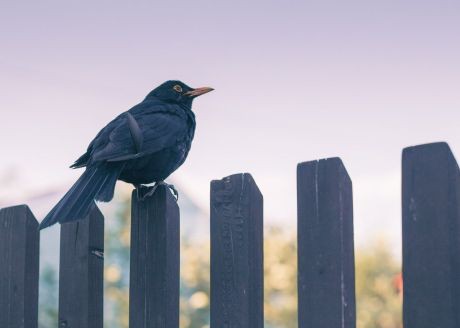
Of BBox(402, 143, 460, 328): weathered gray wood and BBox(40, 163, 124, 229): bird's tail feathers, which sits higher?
BBox(40, 163, 124, 229): bird's tail feathers

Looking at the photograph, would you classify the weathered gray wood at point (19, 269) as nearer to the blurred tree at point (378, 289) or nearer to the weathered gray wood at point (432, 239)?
the weathered gray wood at point (432, 239)

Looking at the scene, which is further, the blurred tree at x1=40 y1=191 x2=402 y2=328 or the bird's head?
the blurred tree at x1=40 y1=191 x2=402 y2=328

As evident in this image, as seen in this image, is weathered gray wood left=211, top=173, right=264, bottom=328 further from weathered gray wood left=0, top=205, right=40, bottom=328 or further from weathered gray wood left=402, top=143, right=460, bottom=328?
weathered gray wood left=0, top=205, right=40, bottom=328

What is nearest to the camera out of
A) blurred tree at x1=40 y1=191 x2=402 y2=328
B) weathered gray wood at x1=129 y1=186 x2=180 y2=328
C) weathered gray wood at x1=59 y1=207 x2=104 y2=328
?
weathered gray wood at x1=129 y1=186 x2=180 y2=328

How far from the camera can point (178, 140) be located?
3.96 m

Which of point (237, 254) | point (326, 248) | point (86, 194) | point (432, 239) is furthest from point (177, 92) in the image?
point (432, 239)

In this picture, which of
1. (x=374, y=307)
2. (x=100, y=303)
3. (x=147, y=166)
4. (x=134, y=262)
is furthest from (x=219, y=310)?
(x=374, y=307)

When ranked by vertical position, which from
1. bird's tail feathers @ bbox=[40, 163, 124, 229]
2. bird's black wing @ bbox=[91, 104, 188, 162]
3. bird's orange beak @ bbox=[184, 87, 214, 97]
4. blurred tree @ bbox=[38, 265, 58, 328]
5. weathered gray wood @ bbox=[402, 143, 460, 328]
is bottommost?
blurred tree @ bbox=[38, 265, 58, 328]

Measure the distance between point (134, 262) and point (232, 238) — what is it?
577 millimetres

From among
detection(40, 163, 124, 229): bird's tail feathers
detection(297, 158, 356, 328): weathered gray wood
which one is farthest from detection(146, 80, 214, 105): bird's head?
detection(297, 158, 356, 328): weathered gray wood

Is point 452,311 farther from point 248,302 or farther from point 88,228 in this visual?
point 88,228

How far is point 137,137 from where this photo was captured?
145 inches

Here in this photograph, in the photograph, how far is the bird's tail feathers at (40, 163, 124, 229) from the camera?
311cm

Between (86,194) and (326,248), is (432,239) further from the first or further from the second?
(86,194)
